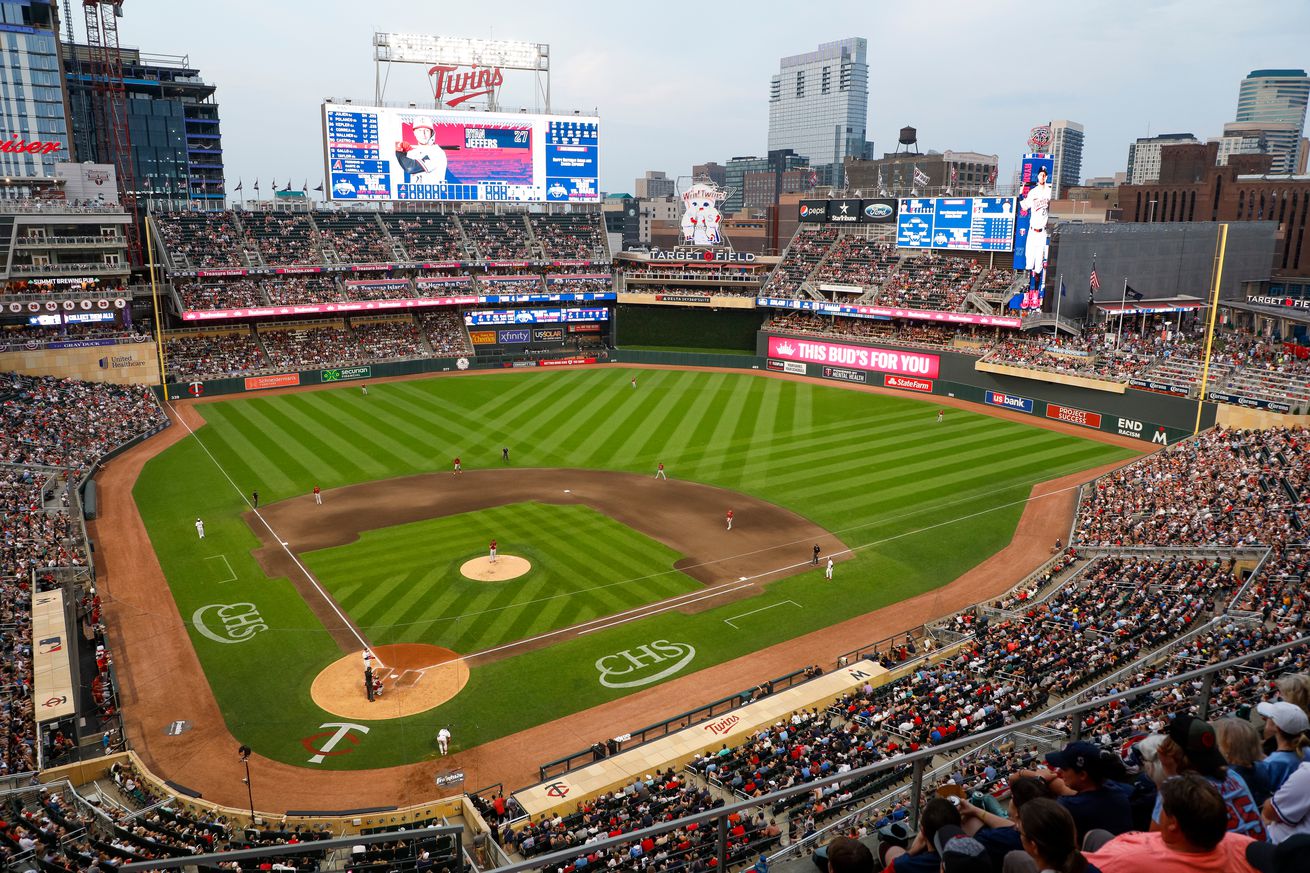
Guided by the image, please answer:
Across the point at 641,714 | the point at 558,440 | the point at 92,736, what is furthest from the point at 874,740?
the point at 558,440

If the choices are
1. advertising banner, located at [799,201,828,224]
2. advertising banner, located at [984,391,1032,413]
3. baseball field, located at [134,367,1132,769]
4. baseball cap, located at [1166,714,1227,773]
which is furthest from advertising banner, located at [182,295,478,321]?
baseball cap, located at [1166,714,1227,773]

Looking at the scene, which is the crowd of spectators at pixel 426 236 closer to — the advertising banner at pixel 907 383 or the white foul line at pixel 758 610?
the advertising banner at pixel 907 383

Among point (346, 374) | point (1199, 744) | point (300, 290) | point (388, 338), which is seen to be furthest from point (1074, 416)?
point (300, 290)

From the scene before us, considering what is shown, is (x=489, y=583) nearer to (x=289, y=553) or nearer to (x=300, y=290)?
(x=289, y=553)

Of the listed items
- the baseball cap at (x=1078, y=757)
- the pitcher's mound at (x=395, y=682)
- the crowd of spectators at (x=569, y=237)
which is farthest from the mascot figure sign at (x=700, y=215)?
the baseball cap at (x=1078, y=757)

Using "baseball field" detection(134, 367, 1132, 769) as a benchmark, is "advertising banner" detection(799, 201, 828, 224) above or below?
above

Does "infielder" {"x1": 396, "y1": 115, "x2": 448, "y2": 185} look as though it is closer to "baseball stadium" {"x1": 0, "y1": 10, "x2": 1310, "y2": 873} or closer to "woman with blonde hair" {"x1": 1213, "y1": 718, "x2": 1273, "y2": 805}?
"baseball stadium" {"x1": 0, "y1": 10, "x2": 1310, "y2": 873}

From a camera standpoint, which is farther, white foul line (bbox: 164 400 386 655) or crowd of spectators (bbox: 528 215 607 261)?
crowd of spectators (bbox: 528 215 607 261)
